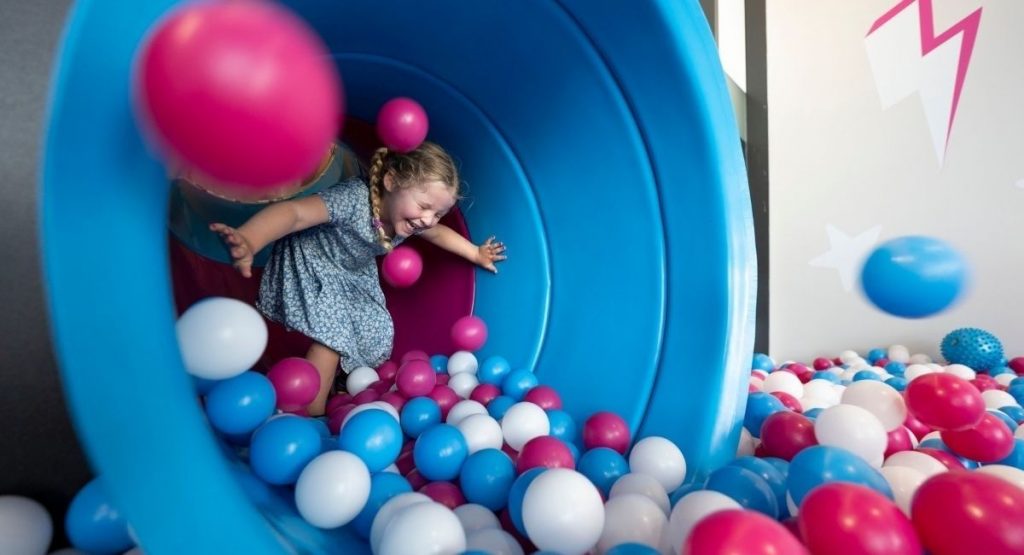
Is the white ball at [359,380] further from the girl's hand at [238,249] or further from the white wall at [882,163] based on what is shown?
the white wall at [882,163]

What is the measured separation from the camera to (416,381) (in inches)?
42.1

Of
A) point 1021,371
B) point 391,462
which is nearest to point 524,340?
point 391,462

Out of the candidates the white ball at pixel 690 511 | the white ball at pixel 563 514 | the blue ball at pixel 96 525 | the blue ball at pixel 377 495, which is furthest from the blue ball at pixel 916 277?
the blue ball at pixel 96 525

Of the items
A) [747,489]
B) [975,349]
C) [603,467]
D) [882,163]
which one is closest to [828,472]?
[747,489]

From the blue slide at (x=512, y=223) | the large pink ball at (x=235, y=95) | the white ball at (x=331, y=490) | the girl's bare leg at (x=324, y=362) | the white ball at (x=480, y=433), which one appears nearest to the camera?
the large pink ball at (x=235, y=95)

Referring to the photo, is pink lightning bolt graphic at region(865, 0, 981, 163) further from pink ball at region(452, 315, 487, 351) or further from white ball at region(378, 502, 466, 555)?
white ball at region(378, 502, 466, 555)

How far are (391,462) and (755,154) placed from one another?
4.68 ft

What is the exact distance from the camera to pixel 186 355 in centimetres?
61

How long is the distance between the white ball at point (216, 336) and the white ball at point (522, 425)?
42 centimetres

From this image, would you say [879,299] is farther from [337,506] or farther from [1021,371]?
[1021,371]

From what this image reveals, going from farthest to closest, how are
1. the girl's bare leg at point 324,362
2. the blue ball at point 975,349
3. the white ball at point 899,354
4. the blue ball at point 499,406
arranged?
the white ball at point 899,354
the blue ball at point 975,349
the girl's bare leg at point 324,362
the blue ball at point 499,406

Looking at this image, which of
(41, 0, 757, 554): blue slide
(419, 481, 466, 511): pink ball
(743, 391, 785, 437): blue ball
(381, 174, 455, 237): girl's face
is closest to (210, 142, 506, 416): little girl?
(381, 174, 455, 237): girl's face

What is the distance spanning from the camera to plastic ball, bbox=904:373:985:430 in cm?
70

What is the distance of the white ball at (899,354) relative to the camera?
1.56 m
